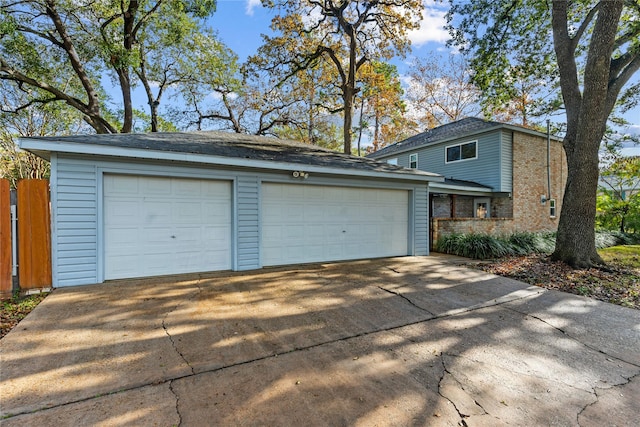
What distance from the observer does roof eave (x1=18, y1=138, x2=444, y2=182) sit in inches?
189

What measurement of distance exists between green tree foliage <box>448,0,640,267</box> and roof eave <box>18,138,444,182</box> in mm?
4551

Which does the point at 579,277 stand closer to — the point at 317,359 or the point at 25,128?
the point at 317,359

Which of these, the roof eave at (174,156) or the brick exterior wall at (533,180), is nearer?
the roof eave at (174,156)

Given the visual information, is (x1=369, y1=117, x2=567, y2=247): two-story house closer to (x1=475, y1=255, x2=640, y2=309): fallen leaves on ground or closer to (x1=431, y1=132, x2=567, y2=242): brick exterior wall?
(x1=431, y1=132, x2=567, y2=242): brick exterior wall

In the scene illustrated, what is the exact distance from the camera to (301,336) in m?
3.43

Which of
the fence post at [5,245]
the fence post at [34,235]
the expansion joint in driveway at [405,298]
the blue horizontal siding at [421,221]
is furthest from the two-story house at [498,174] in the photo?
the fence post at [5,245]

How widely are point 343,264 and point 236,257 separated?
8.70 ft

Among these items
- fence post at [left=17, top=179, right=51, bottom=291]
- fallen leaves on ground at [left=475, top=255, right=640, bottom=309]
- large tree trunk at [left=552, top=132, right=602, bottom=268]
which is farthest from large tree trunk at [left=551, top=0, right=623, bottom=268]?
fence post at [left=17, top=179, right=51, bottom=291]

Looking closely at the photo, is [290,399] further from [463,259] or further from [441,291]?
[463,259]

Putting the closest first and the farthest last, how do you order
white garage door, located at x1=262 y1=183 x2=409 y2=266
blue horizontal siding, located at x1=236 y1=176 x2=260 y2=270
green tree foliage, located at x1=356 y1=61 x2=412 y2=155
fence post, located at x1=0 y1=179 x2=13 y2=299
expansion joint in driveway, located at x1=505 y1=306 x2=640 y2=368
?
1. expansion joint in driveway, located at x1=505 y1=306 x2=640 y2=368
2. fence post, located at x1=0 y1=179 x2=13 y2=299
3. blue horizontal siding, located at x1=236 y1=176 x2=260 y2=270
4. white garage door, located at x1=262 y1=183 x2=409 y2=266
5. green tree foliage, located at x1=356 y1=61 x2=412 y2=155

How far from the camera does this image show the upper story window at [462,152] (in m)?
13.6

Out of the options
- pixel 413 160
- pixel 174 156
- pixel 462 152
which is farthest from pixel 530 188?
pixel 174 156

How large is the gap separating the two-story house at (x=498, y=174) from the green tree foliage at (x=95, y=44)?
12613 millimetres

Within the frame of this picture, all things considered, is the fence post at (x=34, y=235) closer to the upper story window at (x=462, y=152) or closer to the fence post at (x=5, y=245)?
the fence post at (x=5, y=245)
